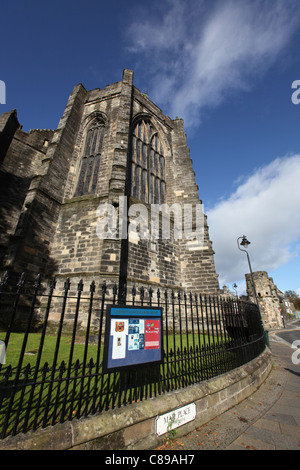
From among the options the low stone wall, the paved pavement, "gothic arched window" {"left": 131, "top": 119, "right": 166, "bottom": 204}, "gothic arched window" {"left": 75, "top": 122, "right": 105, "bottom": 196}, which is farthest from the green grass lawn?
"gothic arched window" {"left": 131, "top": 119, "right": 166, "bottom": 204}

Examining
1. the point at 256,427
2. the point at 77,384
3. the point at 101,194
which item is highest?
the point at 101,194

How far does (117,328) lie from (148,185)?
1113 centimetres

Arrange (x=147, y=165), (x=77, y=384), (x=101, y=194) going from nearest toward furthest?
(x=77, y=384), (x=101, y=194), (x=147, y=165)

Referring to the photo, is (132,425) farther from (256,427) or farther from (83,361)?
(256,427)

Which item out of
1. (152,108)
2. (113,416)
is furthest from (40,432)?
(152,108)

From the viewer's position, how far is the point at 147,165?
1361 cm

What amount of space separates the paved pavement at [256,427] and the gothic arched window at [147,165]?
10.2m

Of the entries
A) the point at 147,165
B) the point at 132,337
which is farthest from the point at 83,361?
the point at 147,165

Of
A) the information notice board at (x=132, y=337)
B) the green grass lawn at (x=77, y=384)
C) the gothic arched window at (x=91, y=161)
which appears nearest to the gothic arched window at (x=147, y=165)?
the gothic arched window at (x=91, y=161)

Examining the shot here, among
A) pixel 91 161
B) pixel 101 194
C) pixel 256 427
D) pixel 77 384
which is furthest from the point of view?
pixel 91 161

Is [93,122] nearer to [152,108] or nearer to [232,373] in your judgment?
[152,108]

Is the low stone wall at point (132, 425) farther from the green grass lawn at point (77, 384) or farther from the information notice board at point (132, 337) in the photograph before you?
the information notice board at point (132, 337)

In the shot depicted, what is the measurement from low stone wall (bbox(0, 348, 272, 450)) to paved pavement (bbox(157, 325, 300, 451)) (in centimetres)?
15

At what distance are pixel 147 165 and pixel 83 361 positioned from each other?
42.1 ft
